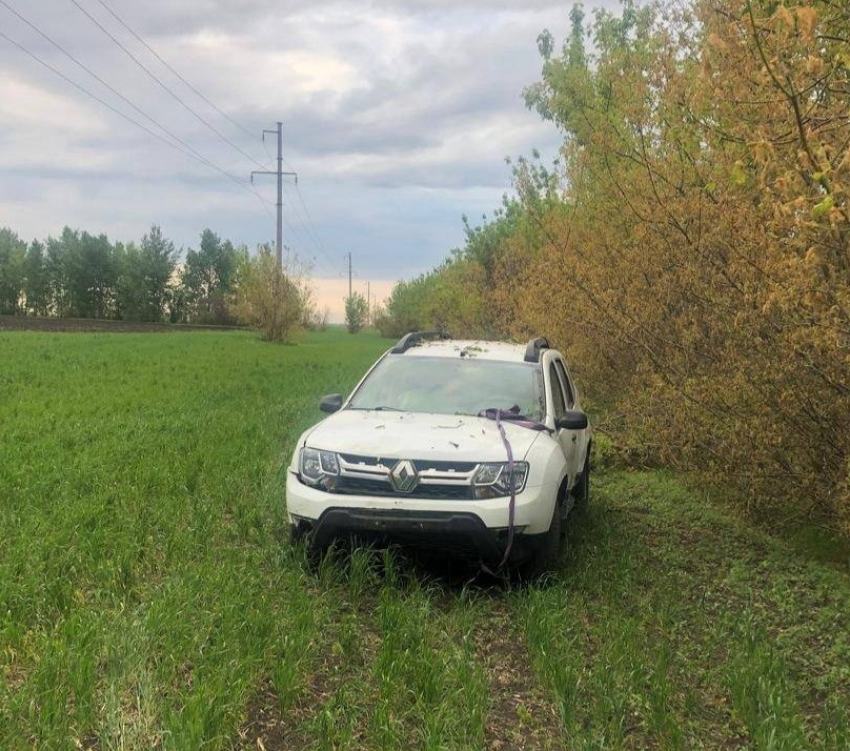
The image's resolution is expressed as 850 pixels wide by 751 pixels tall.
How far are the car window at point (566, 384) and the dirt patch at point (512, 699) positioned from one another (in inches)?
133

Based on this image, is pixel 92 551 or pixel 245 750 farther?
pixel 92 551

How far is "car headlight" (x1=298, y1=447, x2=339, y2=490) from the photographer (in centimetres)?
538

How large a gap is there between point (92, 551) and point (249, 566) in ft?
3.72

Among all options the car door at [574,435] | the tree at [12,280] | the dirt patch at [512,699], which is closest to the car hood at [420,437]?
the dirt patch at [512,699]

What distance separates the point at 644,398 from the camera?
30.0ft

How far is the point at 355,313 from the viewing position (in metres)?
133

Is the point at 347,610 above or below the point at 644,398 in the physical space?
below

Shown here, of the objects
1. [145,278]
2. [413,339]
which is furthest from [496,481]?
[145,278]

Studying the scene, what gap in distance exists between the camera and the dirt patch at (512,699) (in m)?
3.68

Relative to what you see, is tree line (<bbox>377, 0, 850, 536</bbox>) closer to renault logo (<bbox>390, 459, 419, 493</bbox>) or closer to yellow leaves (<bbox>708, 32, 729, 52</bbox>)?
yellow leaves (<bbox>708, 32, 729, 52</bbox>)

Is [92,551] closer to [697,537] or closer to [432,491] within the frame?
[432,491]

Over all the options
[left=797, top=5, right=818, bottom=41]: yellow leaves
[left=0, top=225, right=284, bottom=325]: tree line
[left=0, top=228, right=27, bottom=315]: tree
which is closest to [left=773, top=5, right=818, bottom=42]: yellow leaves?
[left=797, top=5, right=818, bottom=41]: yellow leaves

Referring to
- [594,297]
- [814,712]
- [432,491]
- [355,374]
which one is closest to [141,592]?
[432,491]

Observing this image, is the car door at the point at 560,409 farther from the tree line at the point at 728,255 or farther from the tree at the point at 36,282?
the tree at the point at 36,282
